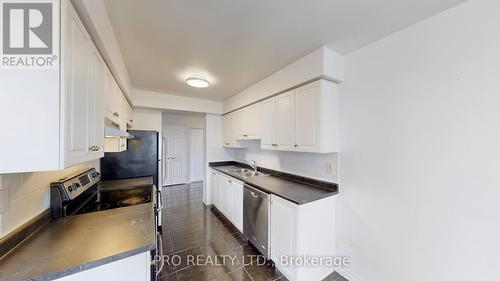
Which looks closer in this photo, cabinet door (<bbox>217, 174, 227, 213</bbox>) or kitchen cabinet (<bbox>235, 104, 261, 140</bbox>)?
kitchen cabinet (<bbox>235, 104, 261, 140</bbox>)

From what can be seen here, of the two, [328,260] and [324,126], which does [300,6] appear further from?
[328,260]

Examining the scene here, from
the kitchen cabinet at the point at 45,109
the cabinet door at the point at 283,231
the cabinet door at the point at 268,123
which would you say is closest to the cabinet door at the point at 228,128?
the cabinet door at the point at 268,123

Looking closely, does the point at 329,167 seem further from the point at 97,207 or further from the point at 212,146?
the point at 212,146

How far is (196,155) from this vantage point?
20.4ft

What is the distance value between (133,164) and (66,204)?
56.7 inches

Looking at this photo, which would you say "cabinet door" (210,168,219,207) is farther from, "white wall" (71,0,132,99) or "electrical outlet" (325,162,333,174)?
"white wall" (71,0,132,99)

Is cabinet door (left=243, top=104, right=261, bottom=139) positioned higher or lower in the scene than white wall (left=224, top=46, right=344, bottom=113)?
lower

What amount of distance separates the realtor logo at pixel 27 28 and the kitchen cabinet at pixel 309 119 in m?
1.99

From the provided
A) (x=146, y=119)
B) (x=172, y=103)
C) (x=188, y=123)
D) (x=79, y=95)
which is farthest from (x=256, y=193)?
(x=188, y=123)

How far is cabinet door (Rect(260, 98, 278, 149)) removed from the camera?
2.60 metres

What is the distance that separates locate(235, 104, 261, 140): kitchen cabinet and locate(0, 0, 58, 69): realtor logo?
2.40 metres

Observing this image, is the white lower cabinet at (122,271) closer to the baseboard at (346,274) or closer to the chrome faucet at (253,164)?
the baseboard at (346,274)

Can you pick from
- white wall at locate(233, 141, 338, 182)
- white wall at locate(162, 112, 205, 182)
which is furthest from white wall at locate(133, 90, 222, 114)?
white wall at locate(162, 112, 205, 182)

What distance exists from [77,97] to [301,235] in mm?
1978
